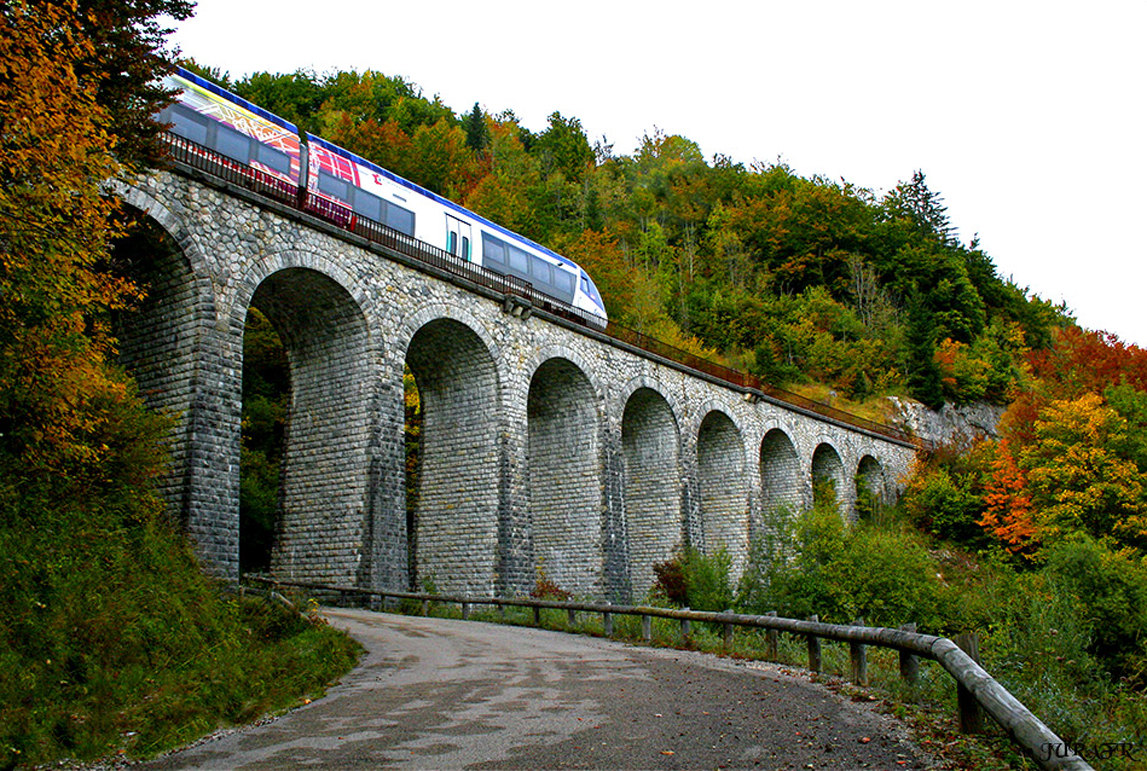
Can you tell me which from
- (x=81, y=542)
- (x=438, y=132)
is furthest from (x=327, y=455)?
(x=438, y=132)

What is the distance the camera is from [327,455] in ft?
64.5

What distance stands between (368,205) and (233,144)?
3.50 m

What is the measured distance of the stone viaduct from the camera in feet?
52.6

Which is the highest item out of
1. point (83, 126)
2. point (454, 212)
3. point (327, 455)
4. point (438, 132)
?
point (438, 132)

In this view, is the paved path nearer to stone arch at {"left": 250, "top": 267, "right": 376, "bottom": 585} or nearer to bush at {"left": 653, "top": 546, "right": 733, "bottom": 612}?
stone arch at {"left": 250, "top": 267, "right": 376, "bottom": 585}

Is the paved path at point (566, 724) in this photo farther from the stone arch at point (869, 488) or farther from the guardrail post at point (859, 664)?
the stone arch at point (869, 488)

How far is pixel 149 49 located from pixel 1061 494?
28.9m

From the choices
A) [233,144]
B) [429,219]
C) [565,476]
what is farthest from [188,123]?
[565,476]

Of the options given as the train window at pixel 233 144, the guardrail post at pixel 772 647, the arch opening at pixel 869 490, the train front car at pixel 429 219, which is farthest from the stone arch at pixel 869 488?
the train window at pixel 233 144

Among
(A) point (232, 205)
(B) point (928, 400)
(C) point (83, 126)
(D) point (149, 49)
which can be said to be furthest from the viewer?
(B) point (928, 400)

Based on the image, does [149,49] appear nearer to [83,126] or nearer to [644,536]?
[83,126]

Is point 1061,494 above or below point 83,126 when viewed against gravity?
below

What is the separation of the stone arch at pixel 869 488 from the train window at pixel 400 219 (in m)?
27.2

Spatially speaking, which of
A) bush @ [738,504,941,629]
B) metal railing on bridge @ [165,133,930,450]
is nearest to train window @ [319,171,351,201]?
metal railing on bridge @ [165,133,930,450]
